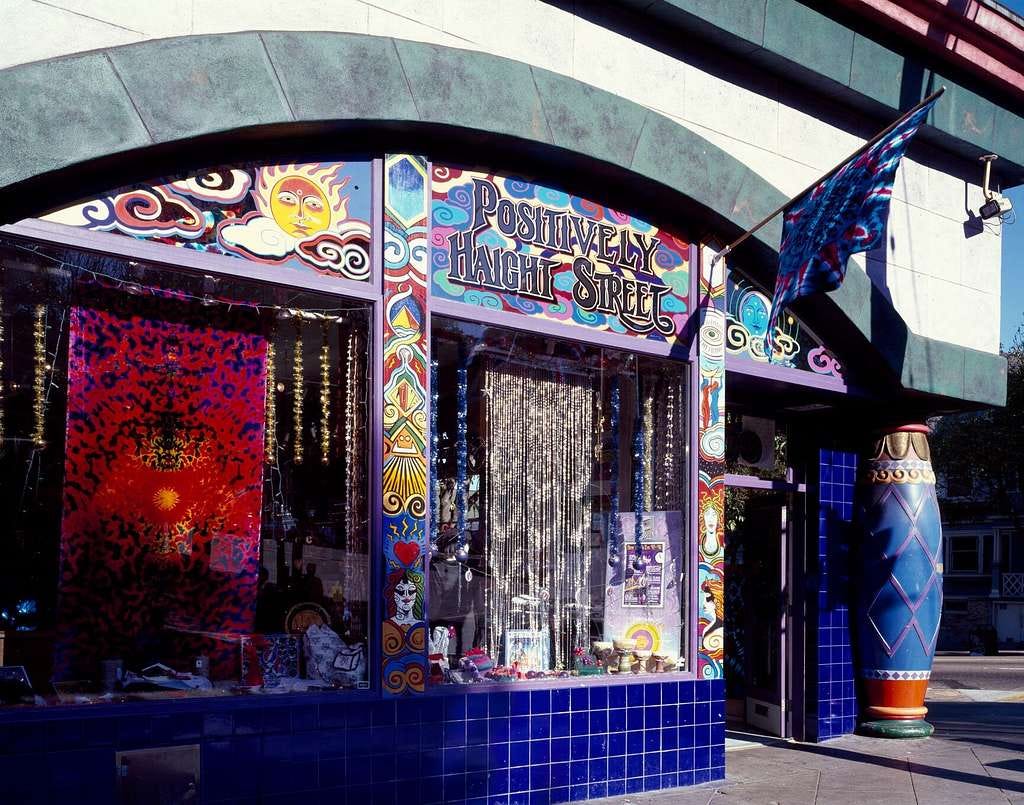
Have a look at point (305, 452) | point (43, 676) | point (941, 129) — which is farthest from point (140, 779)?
point (941, 129)

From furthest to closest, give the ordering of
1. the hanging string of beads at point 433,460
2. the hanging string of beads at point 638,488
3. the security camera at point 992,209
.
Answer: the security camera at point 992,209
the hanging string of beads at point 638,488
the hanging string of beads at point 433,460

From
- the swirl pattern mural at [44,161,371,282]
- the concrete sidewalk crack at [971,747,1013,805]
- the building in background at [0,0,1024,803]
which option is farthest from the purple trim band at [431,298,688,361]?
the concrete sidewalk crack at [971,747,1013,805]

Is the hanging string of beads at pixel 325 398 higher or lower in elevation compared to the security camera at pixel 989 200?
lower

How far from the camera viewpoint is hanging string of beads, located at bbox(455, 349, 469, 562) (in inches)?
277

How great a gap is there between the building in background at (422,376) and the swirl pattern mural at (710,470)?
0.10ft

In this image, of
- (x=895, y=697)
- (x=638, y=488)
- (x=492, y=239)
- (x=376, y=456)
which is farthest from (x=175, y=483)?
(x=895, y=697)

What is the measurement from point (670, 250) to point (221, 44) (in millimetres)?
3579

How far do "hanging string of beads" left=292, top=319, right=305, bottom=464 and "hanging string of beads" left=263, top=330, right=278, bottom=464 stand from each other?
0.11m

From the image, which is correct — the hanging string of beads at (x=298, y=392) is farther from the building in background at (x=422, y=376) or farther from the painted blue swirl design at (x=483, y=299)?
the painted blue swirl design at (x=483, y=299)

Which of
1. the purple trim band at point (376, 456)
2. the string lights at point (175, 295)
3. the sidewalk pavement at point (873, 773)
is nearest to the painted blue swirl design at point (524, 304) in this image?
the purple trim band at point (376, 456)

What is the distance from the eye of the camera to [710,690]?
7.89 metres

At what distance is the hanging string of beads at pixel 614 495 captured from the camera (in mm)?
7844

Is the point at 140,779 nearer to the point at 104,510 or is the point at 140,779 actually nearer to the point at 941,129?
the point at 104,510

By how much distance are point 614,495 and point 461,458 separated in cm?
134
